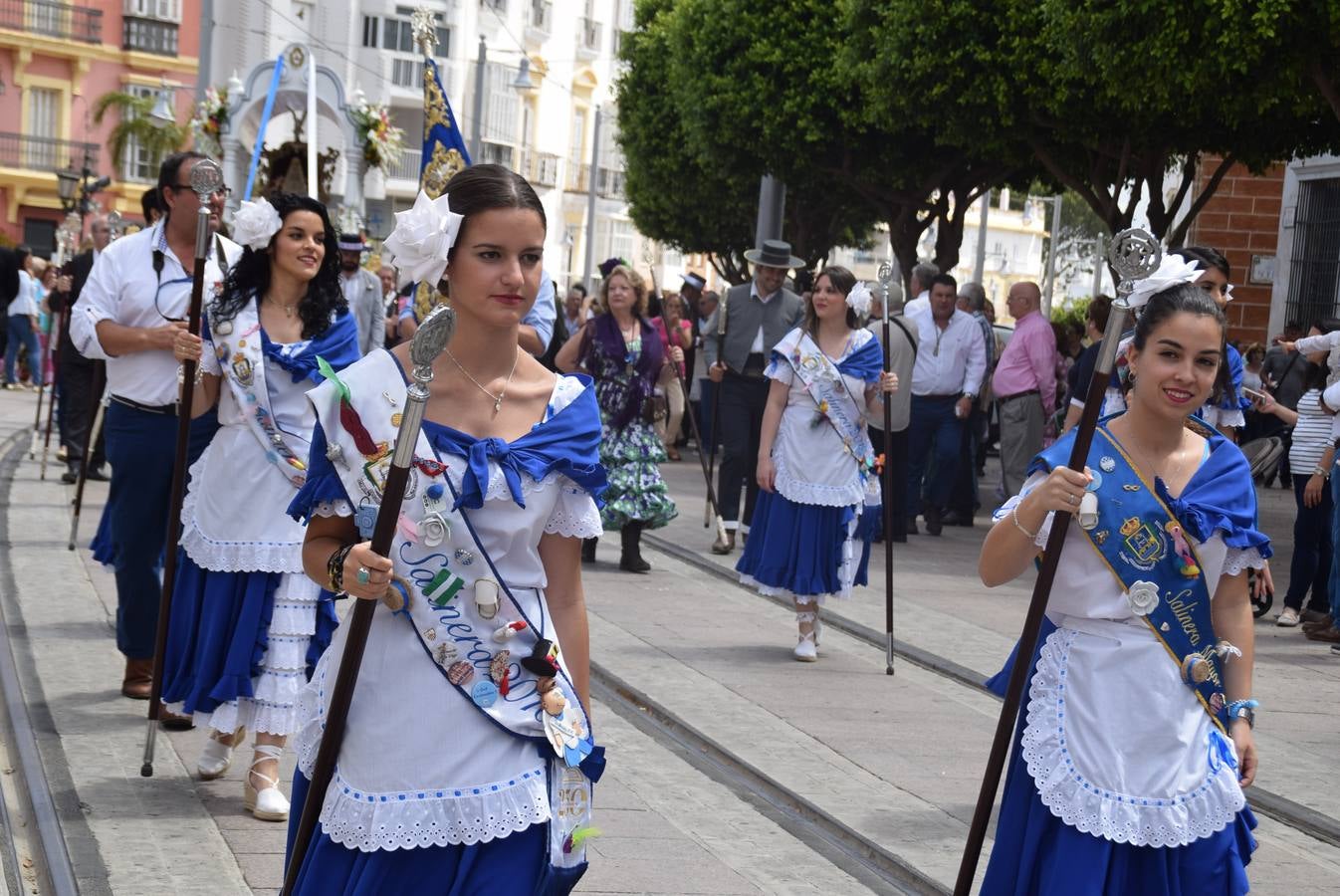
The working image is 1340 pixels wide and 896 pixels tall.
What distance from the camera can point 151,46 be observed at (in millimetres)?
57156

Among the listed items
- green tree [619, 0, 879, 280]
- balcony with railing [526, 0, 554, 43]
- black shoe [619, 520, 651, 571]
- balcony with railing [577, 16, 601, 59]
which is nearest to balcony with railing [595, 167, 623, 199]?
balcony with railing [577, 16, 601, 59]

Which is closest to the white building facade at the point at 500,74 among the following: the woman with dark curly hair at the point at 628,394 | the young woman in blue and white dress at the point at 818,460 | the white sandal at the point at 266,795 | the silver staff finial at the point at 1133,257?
the woman with dark curly hair at the point at 628,394

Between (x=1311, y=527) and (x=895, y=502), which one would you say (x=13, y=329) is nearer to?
(x=895, y=502)

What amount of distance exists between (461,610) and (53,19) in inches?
2220

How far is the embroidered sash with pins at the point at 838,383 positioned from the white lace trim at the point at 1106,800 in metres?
Answer: 5.48

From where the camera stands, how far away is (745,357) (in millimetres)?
14430

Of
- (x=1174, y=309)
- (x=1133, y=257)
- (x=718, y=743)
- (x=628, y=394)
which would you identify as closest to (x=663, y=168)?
(x=628, y=394)

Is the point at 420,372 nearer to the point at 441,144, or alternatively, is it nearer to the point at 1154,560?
the point at 1154,560

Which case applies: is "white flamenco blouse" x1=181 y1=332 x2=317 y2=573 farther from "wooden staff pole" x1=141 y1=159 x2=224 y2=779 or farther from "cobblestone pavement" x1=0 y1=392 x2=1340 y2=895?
"cobblestone pavement" x1=0 y1=392 x2=1340 y2=895

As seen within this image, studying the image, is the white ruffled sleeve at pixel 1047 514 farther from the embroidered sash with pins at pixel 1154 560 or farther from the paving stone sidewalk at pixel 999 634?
the paving stone sidewalk at pixel 999 634

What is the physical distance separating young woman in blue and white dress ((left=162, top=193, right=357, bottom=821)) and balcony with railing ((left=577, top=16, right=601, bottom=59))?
5920 cm

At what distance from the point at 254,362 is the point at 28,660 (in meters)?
2.60

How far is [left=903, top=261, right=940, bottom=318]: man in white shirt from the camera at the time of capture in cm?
1605

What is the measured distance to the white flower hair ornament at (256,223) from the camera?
638 centimetres
